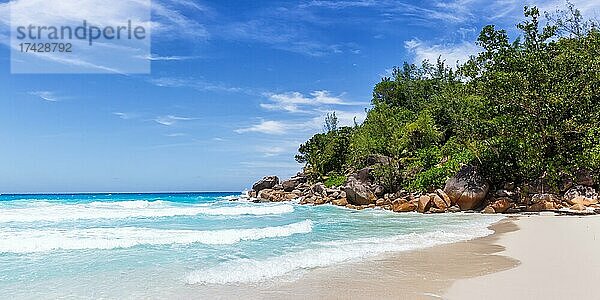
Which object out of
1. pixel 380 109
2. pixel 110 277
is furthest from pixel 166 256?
pixel 380 109

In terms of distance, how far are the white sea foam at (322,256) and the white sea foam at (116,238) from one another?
3106mm

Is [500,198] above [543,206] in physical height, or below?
above

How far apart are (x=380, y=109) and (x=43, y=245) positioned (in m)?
35.1

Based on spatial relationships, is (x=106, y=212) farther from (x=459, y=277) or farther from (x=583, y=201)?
(x=459, y=277)

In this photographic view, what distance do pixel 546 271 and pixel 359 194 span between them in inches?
892

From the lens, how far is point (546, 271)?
7930 mm

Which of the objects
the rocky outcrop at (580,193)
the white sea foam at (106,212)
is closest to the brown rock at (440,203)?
the rocky outcrop at (580,193)

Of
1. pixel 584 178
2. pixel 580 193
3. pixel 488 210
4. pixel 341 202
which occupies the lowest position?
pixel 488 210

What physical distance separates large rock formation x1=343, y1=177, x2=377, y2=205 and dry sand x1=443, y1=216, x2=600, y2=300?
16993 millimetres

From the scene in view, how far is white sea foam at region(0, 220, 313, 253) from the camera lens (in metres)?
12.7

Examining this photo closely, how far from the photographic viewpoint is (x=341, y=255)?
34.9 ft

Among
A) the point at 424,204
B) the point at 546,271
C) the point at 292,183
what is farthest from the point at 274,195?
the point at 546,271

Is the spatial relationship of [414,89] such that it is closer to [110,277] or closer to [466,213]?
[466,213]

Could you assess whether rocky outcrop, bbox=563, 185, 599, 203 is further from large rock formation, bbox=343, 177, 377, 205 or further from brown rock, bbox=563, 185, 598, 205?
large rock formation, bbox=343, 177, 377, 205
